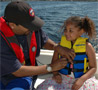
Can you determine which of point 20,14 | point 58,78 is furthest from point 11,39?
point 58,78

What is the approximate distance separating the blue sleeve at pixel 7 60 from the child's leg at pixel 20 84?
0.47ft

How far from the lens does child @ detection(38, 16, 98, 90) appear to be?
1.46 m

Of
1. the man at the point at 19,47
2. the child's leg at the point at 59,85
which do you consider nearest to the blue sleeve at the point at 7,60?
the man at the point at 19,47

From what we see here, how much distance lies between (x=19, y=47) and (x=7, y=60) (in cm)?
17

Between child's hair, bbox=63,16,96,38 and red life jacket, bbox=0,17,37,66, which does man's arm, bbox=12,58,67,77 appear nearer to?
red life jacket, bbox=0,17,37,66

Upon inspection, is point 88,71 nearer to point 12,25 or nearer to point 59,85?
point 59,85

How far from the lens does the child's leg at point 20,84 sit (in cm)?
131

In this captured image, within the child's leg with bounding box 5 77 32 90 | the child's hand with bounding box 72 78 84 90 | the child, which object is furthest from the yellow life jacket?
the child's leg with bounding box 5 77 32 90

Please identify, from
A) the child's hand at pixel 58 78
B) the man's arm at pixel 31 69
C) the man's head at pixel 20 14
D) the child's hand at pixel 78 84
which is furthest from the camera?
the child's hand at pixel 58 78

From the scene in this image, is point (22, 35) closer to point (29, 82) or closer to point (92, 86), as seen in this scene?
point (29, 82)

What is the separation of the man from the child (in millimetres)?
136

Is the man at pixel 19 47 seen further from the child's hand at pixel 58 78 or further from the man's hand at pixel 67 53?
the child's hand at pixel 58 78

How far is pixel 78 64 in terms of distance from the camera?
1528 millimetres

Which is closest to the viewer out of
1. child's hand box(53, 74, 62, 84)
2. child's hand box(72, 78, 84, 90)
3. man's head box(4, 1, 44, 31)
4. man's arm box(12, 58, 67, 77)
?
man's head box(4, 1, 44, 31)
